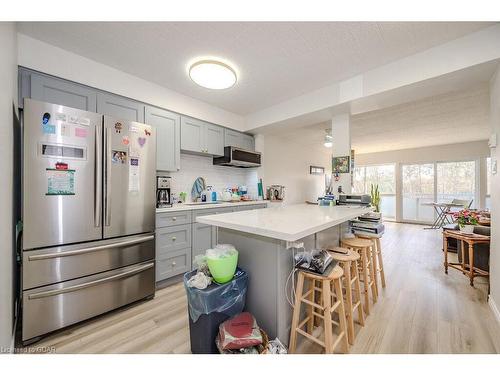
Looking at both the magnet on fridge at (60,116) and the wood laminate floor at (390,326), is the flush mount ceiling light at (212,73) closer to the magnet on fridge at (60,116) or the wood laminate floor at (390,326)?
the magnet on fridge at (60,116)

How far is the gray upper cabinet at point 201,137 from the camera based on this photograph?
9.86 feet

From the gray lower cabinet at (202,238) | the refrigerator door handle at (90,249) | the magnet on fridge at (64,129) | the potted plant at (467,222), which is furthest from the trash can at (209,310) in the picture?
the potted plant at (467,222)

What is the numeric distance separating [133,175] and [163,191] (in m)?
0.70

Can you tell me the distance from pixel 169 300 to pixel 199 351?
99 cm

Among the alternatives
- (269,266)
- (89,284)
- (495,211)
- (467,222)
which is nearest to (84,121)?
(89,284)

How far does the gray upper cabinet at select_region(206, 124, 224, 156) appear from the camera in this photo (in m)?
3.31

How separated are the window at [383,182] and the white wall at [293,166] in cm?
166

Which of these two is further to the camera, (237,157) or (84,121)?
(237,157)

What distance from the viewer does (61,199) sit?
5.35 ft

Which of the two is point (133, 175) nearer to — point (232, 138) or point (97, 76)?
point (97, 76)

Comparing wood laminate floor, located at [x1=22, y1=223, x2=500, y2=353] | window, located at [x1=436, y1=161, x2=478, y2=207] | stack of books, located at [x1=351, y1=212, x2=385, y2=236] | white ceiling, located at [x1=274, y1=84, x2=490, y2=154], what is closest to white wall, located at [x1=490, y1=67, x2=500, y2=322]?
wood laminate floor, located at [x1=22, y1=223, x2=500, y2=353]

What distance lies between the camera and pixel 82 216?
Result: 173 centimetres
